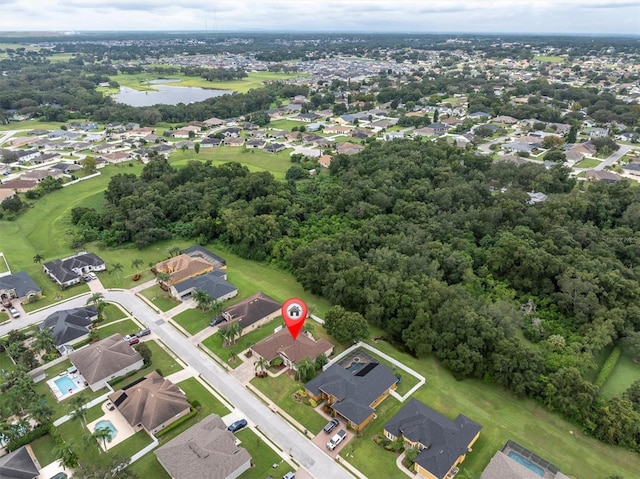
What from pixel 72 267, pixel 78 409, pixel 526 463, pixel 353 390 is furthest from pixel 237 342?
pixel 526 463

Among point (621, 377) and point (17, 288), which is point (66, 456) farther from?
point (621, 377)

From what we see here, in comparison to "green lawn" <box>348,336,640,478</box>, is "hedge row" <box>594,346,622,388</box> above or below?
above

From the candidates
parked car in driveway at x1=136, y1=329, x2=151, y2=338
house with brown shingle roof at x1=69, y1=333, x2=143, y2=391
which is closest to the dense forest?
parked car in driveway at x1=136, y1=329, x2=151, y2=338

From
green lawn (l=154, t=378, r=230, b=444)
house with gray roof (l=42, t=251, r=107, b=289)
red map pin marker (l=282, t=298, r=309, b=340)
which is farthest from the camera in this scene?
house with gray roof (l=42, t=251, r=107, b=289)

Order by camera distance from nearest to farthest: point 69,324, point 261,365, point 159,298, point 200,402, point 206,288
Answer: point 200,402
point 261,365
point 69,324
point 206,288
point 159,298

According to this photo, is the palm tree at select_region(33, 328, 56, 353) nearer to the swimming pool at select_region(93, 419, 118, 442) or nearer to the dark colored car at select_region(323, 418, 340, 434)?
the swimming pool at select_region(93, 419, 118, 442)

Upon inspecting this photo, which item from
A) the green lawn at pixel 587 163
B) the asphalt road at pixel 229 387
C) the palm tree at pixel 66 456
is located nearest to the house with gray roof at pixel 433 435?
the asphalt road at pixel 229 387

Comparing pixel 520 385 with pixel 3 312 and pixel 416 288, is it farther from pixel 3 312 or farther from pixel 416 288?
pixel 3 312

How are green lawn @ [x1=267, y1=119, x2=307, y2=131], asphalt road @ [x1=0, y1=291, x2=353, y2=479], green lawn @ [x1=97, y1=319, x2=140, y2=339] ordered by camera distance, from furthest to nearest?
green lawn @ [x1=267, y1=119, x2=307, y2=131] → green lawn @ [x1=97, y1=319, x2=140, y2=339] → asphalt road @ [x1=0, y1=291, x2=353, y2=479]
